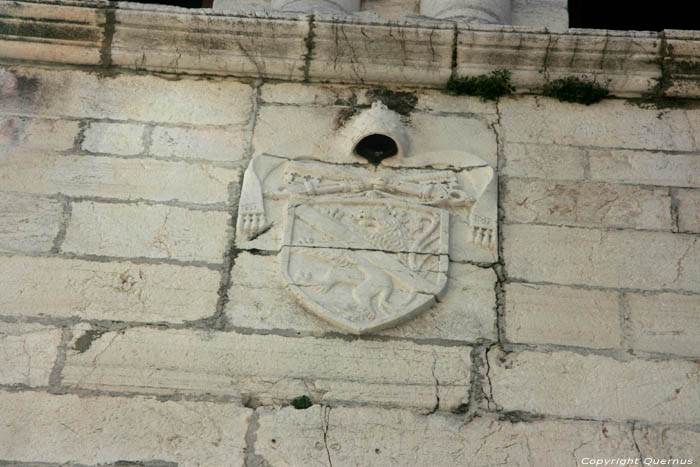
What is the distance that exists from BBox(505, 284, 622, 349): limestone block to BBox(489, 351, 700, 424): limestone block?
7cm

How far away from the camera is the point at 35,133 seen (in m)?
4.42

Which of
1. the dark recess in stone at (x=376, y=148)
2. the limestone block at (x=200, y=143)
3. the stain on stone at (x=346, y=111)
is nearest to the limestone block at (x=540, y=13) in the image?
the stain on stone at (x=346, y=111)

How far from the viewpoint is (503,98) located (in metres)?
4.60

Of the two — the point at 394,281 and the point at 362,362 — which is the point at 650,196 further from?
the point at 362,362

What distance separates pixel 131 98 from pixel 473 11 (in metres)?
1.82

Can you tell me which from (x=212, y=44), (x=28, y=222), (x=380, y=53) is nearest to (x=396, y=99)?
(x=380, y=53)

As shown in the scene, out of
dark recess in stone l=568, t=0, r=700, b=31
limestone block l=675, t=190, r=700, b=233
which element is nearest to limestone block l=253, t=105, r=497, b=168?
→ limestone block l=675, t=190, r=700, b=233

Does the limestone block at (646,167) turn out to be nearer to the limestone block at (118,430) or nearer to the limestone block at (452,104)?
the limestone block at (452,104)

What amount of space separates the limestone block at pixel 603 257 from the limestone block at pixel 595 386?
376 mm

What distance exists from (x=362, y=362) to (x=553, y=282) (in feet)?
2.99

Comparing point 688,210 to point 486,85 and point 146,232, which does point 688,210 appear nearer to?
point 486,85

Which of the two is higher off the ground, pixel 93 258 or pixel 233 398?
pixel 93 258

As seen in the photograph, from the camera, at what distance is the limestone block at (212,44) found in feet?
14.9

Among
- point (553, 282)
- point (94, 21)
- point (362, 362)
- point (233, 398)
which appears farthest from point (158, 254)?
point (553, 282)
